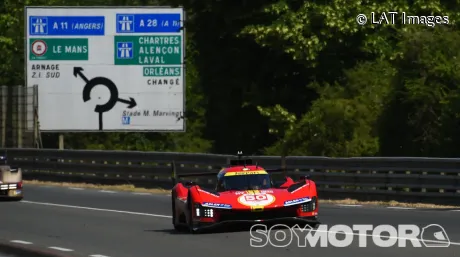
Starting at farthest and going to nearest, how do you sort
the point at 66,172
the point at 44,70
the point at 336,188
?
the point at 44,70, the point at 66,172, the point at 336,188

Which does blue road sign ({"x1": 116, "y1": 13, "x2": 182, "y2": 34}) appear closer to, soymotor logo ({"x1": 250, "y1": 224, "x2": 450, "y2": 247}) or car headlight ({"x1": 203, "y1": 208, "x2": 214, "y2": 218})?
soymotor logo ({"x1": 250, "y1": 224, "x2": 450, "y2": 247})

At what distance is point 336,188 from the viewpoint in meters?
27.6

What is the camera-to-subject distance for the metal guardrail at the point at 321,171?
2498 cm

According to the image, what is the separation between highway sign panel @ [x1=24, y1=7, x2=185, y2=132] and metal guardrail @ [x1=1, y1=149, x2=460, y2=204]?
3.60 m

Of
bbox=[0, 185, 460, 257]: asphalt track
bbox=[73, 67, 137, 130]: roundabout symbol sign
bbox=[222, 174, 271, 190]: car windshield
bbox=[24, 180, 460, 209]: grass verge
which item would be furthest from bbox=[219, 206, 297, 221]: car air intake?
bbox=[73, 67, 137, 130]: roundabout symbol sign

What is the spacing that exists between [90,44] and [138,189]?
8.58 meters

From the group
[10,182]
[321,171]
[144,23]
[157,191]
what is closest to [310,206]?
[321,171]

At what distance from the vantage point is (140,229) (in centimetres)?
2006

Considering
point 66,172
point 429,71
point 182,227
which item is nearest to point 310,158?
point 429,71

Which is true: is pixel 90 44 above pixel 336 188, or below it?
above

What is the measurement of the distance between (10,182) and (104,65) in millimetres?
12836

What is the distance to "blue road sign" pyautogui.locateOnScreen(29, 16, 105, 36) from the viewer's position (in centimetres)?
4084

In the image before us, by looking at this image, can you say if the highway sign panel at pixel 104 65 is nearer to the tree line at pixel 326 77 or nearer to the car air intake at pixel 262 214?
the tree line at pixel 326 77

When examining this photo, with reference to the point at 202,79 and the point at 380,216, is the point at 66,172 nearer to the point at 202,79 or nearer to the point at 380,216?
the point at 202,79
